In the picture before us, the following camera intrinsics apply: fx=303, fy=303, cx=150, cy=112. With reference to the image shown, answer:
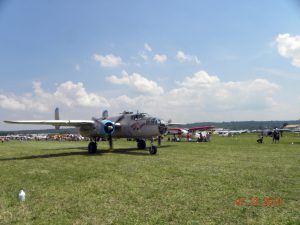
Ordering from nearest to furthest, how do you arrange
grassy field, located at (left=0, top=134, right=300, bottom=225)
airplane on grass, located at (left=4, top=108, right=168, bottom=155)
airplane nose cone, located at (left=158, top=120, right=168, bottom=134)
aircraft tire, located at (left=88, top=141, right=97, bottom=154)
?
grassy field, located at (left=0, top=134, right=300, bottom=225)
airplane nose cone, located at (left=158, top=120, right=168, bottom=134)
airplane on grass, located at (left=4, top=108, right=168, bottom=155)
aircraft tire, located at (left=88, top=141, right=97, bottom=154)

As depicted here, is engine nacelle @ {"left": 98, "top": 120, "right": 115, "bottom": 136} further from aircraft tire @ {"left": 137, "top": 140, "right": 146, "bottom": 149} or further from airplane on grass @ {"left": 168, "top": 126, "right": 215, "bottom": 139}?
airplane on grass @ {"left": 168, "top": 126, "right": 215, "bottom": 139}

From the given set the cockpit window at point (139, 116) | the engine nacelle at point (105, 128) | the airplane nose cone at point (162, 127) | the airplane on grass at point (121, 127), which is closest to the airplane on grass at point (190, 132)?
the airplane on grass at point (121, 127)

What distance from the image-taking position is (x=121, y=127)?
81.0 feet

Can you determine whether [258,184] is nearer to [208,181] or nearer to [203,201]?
[208,181]

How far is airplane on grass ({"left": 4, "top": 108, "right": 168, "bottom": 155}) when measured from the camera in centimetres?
2211

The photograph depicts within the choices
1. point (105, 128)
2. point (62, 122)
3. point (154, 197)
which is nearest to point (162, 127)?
point (105, 128)

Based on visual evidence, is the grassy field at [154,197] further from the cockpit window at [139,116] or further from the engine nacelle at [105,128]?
the cockpit window at [139,116]

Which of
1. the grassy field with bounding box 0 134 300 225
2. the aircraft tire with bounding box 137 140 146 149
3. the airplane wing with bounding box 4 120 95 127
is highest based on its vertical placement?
the airplane wing with bounding box 4 120 95 127

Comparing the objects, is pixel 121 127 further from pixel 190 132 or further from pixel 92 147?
pixel 190 132

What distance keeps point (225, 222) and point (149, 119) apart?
54.8ft

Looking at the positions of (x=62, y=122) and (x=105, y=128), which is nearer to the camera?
(x=62, y=122)

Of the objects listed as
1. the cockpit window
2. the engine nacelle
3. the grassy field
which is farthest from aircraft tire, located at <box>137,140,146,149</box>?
the grassy field

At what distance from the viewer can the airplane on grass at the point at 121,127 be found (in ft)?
72.5

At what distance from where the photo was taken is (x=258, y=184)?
9.91 m
